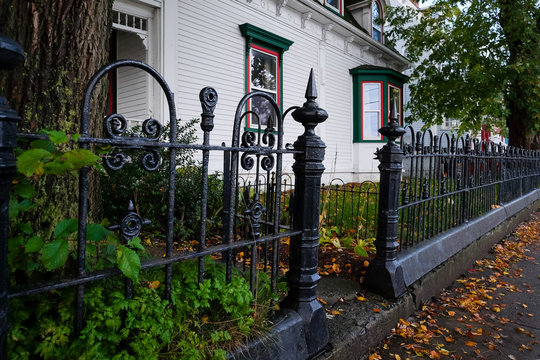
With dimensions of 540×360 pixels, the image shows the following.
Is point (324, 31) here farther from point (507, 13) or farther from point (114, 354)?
point (114, 354)

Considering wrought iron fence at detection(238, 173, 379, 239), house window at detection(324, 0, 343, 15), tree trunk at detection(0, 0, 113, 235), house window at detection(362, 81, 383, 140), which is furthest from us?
house window at detection(362, 81, 383, 140)

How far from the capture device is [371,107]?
12430 mm

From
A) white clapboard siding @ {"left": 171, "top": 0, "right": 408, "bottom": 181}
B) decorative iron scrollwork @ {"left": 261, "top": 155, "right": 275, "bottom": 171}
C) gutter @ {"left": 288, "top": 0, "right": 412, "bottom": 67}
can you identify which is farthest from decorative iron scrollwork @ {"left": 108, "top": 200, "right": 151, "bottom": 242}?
gutter @ {"left": 288, "top": 0, "right": 412, "bottom": 67}

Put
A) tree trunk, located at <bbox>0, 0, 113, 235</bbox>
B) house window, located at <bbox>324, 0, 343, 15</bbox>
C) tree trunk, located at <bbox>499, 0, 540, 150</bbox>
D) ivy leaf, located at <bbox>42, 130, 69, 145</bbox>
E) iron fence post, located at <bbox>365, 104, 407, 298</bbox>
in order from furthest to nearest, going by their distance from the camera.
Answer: house window, located at <bbox>324, 0, 343, 15</bbox>
tree trunk, located at <bbox>499, 0, 540, 150</bbox>
iron fence post, located at <bbox>365, 104, 407, 298</bbox>
tree trunk, located at <bbox>0, 0, 113, 235</bbox>
ivy leaf, located at <bbox>42, 130, 69, 145</bbox>

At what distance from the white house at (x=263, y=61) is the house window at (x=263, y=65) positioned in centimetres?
3

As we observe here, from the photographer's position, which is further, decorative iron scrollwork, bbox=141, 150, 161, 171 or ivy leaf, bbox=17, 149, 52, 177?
decorative iron scrollwork, bbox=141, 150, 161, 171

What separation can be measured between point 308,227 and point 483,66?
13381mm

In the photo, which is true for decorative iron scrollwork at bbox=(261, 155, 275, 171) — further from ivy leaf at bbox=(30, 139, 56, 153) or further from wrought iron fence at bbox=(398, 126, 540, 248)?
wrought iron fence at bbox=(398, 126, 540, 248)

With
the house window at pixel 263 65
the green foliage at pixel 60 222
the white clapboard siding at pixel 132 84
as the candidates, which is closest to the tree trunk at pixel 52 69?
the green foliage at pixel 60 222

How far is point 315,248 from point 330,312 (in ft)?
2.32

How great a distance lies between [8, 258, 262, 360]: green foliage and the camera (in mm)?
1172

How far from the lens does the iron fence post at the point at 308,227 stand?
199 centimetres

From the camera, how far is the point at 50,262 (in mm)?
1086

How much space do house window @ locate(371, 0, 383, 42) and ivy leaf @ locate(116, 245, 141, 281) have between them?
15.2m
